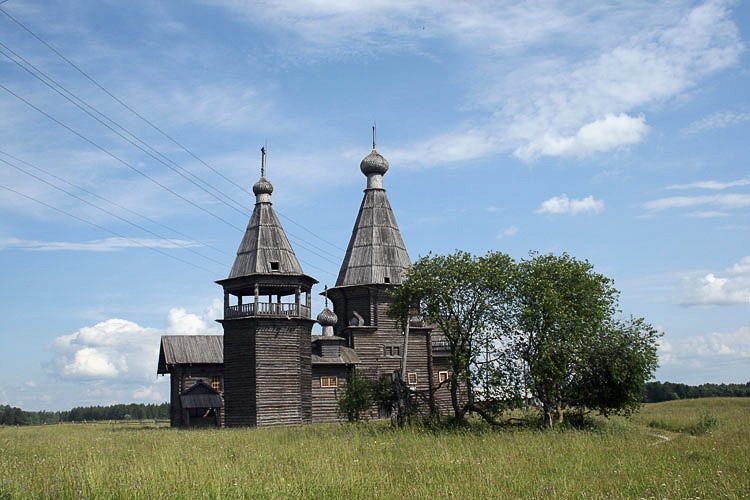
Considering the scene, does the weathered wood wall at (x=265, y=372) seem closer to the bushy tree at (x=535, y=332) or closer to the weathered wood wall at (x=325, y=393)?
the weathered wood wall at (x=325, y=393)

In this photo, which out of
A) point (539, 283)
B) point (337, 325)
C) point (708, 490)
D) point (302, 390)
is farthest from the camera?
point (337, 325)

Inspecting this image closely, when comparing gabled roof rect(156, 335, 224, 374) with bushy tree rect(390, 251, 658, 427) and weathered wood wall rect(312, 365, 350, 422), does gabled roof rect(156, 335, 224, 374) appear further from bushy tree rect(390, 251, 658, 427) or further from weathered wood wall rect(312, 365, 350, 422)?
bushy tree rect(390, 251, 658, 427)

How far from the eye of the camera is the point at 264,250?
3994 centimetres

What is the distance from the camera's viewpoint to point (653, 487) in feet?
39.0

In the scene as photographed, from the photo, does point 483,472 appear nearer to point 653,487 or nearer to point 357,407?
point 653,487

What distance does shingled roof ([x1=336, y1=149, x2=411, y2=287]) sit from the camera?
43.7 m

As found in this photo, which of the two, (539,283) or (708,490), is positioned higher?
(539,283)

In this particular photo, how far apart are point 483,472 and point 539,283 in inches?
575

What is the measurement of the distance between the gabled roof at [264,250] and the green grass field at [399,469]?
18768 mm

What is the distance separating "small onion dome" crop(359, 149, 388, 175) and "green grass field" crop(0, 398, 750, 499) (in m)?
28.4

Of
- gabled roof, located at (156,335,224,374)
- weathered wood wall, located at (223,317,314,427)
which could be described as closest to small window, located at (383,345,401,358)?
weathered wood wall, located at (223,317,314,427)

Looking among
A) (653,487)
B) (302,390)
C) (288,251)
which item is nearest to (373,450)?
(653,487)

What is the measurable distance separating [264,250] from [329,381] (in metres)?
8.48

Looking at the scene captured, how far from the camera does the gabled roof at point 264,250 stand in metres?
39.5
